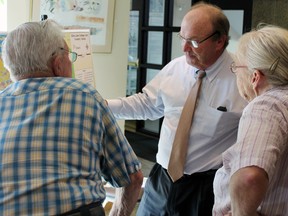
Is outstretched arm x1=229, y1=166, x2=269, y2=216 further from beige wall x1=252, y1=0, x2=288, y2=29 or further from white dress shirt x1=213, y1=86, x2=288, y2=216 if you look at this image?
beige wall x1=252, y1=0, x2=288, y2=29

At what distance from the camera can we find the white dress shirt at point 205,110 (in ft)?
6.43

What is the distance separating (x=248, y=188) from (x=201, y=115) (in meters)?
0.76

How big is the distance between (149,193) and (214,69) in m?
0.71

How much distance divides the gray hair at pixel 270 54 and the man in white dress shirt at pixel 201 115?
1.87ft

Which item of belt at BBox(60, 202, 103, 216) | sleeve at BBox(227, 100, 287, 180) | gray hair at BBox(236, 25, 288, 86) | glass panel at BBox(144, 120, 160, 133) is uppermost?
gray hair at BBox(236, 25, 288, 86)

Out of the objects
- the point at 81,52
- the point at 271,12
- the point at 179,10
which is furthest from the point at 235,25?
the point at 81,52

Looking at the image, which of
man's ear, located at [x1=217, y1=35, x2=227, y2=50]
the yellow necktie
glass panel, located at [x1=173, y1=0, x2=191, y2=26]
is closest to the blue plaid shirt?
the yellow necktie

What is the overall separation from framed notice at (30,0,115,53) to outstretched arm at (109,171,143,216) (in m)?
1.46

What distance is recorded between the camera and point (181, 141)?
1991mm

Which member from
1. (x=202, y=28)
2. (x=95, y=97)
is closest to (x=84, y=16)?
(x=202, y=28)

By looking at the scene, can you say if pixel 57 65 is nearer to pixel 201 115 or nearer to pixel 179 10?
pixel 201 115

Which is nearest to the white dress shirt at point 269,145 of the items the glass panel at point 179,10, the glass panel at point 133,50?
the glass panel at point 179,10

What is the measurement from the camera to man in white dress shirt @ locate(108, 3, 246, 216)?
1.96 metres

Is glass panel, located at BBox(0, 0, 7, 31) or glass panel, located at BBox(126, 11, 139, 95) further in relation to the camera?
glass panel, located at BBox(126, 11, 139, 95)
